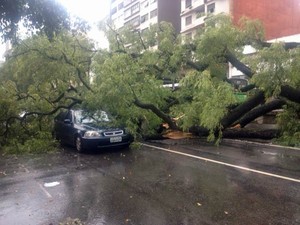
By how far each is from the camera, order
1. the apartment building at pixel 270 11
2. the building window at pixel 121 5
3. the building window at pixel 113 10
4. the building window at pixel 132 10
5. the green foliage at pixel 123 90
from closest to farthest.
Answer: the green foliage at pixel 123 90 → the apartment building at pixel 270 11 → the building window at pixel 132 10 → the building window at pixel 121 5 → the building window at pixel 113 10

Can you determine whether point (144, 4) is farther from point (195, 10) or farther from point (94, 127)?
point (94, 127)

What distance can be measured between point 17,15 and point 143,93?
8176mm

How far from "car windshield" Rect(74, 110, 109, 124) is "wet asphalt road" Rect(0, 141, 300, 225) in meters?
1.83

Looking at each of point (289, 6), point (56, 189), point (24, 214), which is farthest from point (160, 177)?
point (289, 6)

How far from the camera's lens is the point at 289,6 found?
1615 inches

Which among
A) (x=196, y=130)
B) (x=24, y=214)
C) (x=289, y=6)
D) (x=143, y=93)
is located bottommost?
(x=24, y=214)

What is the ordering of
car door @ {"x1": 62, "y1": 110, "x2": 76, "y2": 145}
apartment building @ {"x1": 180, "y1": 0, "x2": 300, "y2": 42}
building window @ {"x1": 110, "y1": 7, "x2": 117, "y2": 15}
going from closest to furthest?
car door @ {"x1": 62, "y1": 110, "x2": 76, "y2": 145} < apartment building @ {"x1": 180, "y1": 0, "x2": 300, "y2": 42} < building window @ {"x1": 110, "y1": 7, "x2": 117, "y2": 15}

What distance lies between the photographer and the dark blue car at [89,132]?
1088 centimetres

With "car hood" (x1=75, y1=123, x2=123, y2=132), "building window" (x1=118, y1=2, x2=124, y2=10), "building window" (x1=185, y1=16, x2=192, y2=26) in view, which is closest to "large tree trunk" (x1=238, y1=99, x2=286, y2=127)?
"car hood" (x1=75, y1=123, x2=123, y2=132)

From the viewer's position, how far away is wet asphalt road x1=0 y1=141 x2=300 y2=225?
198 inches

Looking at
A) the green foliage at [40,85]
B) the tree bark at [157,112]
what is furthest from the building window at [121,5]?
the tree bark at [157,112]

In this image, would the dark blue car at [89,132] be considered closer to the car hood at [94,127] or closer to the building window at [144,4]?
the car hood at [94,127]

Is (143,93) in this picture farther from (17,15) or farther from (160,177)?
(17,15)

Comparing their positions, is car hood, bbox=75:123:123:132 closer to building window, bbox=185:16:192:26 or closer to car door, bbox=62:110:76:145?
car door, bbox=62:110:76:145
